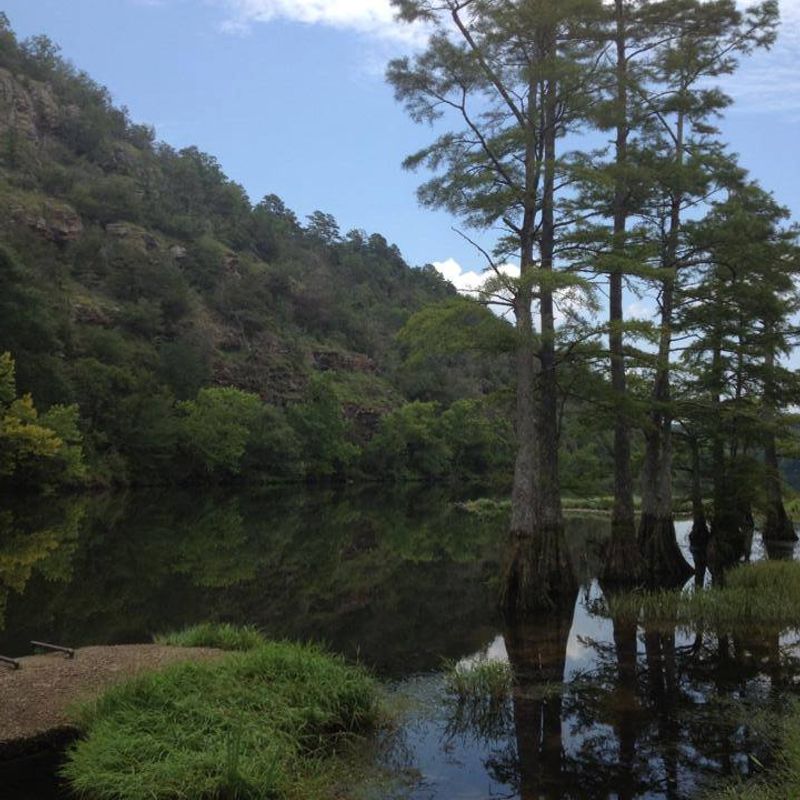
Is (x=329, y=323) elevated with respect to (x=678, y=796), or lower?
elevated

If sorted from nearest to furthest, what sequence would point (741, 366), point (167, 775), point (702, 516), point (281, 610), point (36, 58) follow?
point (167, 775)
point (281, 610)
point (741, 366)
point (702, 516)
point (36, 58)

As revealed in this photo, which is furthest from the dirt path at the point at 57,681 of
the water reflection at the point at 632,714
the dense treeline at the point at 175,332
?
the dense treeline at the point at 175,332

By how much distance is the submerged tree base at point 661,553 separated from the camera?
19.1 metres

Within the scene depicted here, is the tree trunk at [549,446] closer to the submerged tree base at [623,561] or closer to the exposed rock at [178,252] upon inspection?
the submerged tree base at [623,561]

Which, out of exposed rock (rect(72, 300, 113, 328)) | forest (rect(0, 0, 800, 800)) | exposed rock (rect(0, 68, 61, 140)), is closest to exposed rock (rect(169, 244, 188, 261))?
exposed rock (rect(0, 68, 61, 140))

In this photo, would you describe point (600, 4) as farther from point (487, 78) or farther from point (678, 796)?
point (678, 796)

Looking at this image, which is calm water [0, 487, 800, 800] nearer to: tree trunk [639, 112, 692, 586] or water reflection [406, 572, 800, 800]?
water reflection [406, 572, 800, 800]

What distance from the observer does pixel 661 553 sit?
1953 cm

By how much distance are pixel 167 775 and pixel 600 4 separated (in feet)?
54.4

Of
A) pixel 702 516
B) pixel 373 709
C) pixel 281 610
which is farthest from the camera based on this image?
pixel 702 516

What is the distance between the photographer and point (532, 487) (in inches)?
586

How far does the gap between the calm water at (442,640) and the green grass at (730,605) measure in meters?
0.59

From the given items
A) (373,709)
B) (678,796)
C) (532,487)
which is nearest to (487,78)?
(532,487)

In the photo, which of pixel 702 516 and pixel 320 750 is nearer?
pixel 320 750
